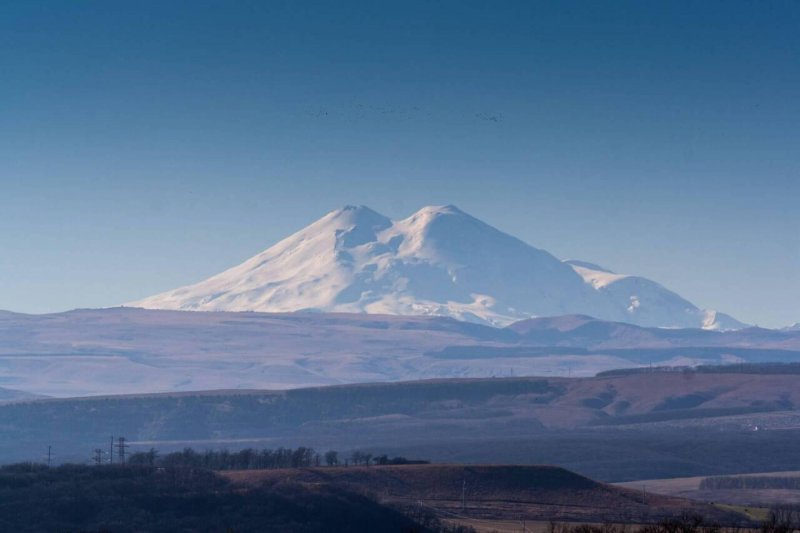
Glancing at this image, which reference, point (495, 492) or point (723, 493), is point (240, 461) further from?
point (723, 493)

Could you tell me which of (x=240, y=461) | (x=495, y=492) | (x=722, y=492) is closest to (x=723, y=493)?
(x=722, y=492)

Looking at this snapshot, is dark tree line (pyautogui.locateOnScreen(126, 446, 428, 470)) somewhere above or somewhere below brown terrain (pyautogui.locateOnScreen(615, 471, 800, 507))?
above

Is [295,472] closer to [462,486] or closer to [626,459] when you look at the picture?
[462,486]

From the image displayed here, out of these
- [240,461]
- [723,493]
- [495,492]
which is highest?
[240,461]

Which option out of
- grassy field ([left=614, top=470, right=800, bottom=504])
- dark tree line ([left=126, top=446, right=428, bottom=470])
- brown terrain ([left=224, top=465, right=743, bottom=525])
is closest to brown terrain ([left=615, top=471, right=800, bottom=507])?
grassy field ([left=614, top=470, right=800, bottom=504])

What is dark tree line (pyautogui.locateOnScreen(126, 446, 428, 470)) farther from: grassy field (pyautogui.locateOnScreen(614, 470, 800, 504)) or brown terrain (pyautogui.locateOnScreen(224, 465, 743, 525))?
grassy field (pyautogui.locateOnScreen(614, 470, 800, 504))

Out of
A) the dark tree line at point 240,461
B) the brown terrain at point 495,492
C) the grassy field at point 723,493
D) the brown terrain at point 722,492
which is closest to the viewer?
the brown terrain at point 495,492

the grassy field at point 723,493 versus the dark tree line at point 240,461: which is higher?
the dark tree line at point 240,461

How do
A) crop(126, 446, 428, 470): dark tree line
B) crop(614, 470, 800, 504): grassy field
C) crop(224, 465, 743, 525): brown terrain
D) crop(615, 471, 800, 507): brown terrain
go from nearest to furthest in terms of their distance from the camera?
crop(224, 465, 743, 525): brown terrain < crop(126, 446, 428, 470): dark tree line < crop(614, 470, 800, 504): grassy field < crop(615, 471, 800, 507): brown terrain

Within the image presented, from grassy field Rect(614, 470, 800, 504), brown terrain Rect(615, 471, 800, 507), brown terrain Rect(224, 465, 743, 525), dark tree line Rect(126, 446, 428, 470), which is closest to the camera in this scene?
brown terrain Rect(224, 465, 743, 525)

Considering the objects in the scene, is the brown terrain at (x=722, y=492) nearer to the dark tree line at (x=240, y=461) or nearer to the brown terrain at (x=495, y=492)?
the brown terrain at (x=495, y=492)

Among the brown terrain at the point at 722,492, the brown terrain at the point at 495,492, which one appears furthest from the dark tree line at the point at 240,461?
the brown terrain at the point at 722,492
